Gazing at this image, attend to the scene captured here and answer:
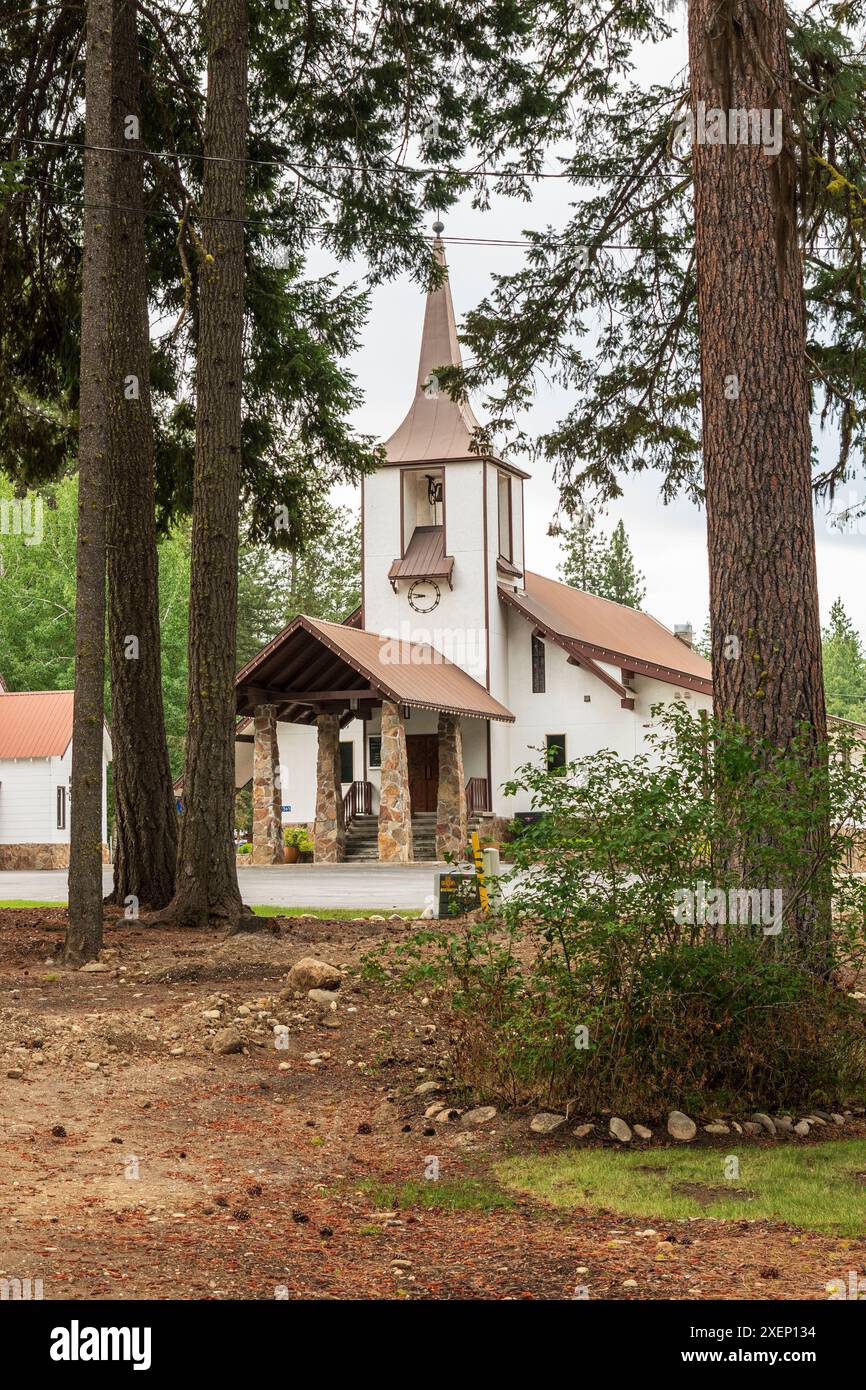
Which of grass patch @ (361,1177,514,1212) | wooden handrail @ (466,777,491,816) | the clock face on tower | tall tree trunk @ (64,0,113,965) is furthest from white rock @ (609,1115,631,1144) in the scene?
the clock face on tower

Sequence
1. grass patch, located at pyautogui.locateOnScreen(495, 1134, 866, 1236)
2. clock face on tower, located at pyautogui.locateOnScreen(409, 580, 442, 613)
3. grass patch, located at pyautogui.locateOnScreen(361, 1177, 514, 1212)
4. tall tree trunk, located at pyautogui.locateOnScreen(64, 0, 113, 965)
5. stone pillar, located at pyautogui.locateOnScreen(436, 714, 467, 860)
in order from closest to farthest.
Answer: grass patch, located at pyautogui.locateOnScreen(495, 1134, 866, 1236) < grass patch, located at pyautogui.locateOnScreen(361, 1177, 514, 1212) < tall tree trunk, located at pyautogui.locateOnScreen(64, 0, 113, 965) < stone pillar, located at pyautogui.locateOnScreen(436, 714, 467, 860) < clock face on tower, located at pyautogui.locateOnScreen(409, 580, 442, 613)

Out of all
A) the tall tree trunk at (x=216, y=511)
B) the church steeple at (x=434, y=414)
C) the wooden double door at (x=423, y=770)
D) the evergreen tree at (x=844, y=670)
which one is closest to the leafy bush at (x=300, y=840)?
the wooden double door at (x=423, y=770)

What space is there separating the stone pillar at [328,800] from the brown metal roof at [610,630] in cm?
670

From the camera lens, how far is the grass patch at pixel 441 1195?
5234 millimetres

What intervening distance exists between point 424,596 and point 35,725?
1121cm

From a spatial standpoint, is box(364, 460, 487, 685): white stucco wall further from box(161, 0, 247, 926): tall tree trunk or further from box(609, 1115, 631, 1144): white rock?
box(609, 1115, 631, 1144): white rock

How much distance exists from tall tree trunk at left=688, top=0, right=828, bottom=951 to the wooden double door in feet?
84.4

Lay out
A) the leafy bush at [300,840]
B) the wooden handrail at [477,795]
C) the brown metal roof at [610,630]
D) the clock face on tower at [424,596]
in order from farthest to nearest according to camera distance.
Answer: the clock face on tower at [424,596] → the brown metal roof at [610,630] → the wooden handrail at [477,795] → the leafy bush at [300,840]

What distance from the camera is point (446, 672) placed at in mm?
33531

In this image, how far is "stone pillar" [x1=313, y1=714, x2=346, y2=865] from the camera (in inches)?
1195

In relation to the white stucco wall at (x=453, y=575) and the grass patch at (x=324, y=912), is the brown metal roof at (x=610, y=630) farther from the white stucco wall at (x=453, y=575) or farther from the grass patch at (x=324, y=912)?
the grass patch at (x=324, y=912)
